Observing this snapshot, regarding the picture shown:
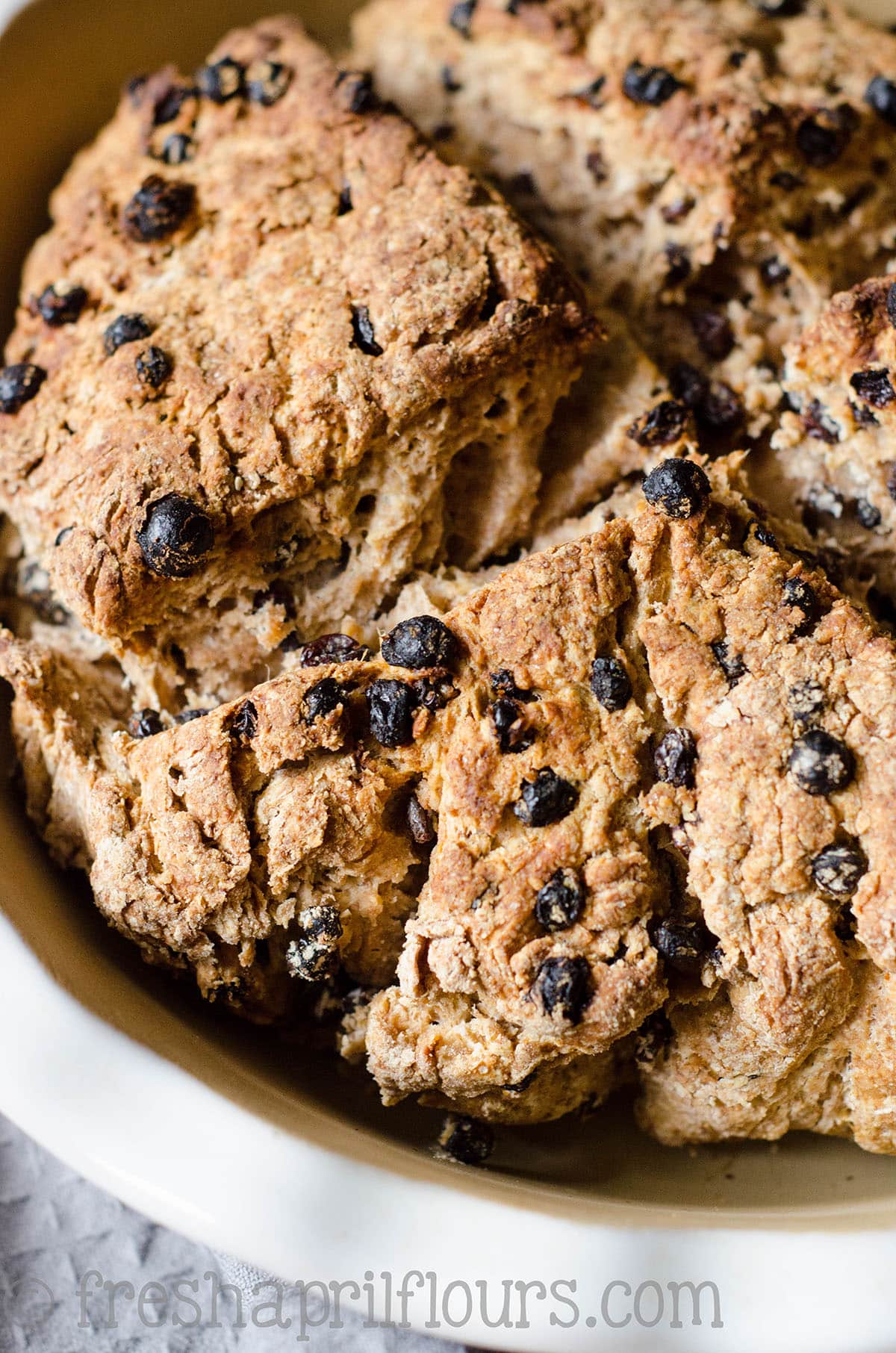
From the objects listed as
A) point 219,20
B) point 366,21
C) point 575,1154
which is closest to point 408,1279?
point 575,1154

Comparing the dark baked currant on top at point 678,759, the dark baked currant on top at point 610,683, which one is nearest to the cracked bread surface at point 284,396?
the dark baked currant on top at point 610,683

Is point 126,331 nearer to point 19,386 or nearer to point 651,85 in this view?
point 19,386

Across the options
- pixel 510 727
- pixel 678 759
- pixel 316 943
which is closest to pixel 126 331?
pixel 510 727

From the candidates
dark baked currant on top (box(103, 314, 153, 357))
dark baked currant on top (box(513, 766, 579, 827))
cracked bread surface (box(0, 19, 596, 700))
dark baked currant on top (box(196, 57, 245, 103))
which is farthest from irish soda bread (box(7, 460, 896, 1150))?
dark baked currant on top (box(196, 57, 245, 103))

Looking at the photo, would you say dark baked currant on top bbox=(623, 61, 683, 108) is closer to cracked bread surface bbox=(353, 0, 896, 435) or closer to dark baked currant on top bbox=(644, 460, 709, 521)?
cracked bread surface bbox=(353, 0, 896, 435)

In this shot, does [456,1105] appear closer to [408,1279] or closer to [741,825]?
[408,1279]

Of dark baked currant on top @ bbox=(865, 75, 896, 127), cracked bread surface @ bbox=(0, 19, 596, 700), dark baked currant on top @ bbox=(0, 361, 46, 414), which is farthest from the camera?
dark baked currant on top @ bbox=(865, 75, 896, 127)
